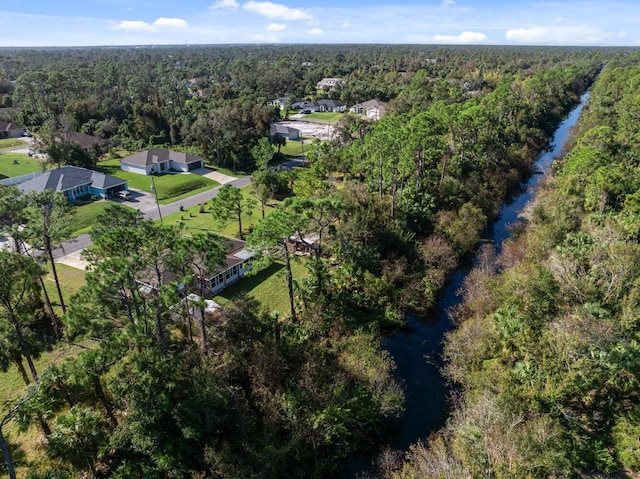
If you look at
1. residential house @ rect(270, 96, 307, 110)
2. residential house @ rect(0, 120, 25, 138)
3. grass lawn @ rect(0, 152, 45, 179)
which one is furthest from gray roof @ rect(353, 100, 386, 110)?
residential house @ rect(0, 120, 25, 138)

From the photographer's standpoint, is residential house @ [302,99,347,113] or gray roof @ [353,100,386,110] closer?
gray roof @ [353,100,386,110]

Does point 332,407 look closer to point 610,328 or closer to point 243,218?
point 610,328

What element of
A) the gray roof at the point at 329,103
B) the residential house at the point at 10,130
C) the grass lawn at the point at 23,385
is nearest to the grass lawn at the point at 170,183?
the grass lawn at the point at 23,385

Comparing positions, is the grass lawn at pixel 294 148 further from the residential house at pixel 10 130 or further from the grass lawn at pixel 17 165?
the residential house at pixel 10 130

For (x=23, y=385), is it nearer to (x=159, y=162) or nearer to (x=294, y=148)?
(x=159, y=162)

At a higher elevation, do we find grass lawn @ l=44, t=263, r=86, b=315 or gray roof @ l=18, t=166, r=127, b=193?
gray roof @ l=18, t=166, r=127, b=193

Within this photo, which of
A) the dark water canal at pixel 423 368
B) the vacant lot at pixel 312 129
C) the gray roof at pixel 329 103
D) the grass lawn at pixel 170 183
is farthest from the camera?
the gray roof at pixel 329 103

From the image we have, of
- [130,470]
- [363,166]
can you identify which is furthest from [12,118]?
[130,470]

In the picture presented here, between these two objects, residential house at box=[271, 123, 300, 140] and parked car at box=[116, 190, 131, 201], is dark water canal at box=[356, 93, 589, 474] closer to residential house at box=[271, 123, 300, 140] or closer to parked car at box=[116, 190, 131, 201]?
parked car at box=[116, 190, 131, 201]
